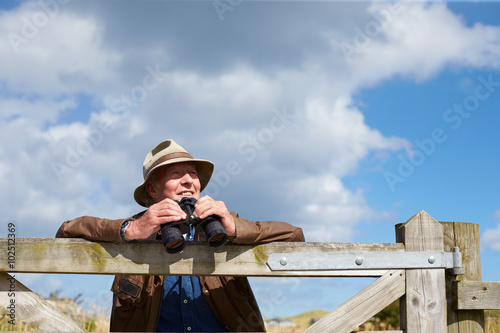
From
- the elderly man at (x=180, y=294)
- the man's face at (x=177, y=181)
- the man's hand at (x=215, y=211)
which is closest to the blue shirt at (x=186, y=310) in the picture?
the elderly man at (x=180, y=294)

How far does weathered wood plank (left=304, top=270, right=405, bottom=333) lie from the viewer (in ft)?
11.2

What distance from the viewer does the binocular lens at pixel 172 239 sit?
3.10m

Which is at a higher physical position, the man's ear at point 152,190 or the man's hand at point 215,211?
the man's ear at point 152,190

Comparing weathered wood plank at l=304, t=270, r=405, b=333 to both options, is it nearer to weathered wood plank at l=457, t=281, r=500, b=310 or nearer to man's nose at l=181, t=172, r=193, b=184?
weathered wood plank at l=457, t=281, r=500, b=310

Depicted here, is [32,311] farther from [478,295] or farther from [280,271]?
[478,295]

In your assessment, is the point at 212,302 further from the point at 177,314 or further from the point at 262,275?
the point at 262,275

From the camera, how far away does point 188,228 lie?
3383 mm

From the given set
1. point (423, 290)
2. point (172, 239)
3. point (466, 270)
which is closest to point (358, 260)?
point (423, 290)

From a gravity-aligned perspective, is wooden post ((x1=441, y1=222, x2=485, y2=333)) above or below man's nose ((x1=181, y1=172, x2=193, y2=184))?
below

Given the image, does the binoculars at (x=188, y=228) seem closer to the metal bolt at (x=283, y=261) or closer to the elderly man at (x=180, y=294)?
the elderly man at (x=180, y=294)

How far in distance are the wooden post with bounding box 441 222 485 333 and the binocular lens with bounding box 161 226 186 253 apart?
6.38 feet

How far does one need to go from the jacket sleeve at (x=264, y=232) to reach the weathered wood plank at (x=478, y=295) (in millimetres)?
1214

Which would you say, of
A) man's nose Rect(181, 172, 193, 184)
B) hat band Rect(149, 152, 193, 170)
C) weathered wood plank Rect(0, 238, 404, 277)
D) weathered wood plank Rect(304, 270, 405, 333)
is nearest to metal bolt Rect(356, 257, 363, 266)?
weathered wood plank Rect(304, 270, 405, 333)

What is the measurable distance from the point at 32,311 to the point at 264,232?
64.5 inches
